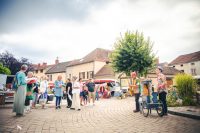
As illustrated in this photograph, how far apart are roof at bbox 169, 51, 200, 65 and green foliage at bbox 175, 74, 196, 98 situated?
4497 centimetres

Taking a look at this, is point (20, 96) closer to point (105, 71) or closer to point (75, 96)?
point (75, 96)

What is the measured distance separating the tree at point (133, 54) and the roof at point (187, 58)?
33.4m

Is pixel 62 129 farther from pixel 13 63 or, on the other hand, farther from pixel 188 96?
pixel 13 63

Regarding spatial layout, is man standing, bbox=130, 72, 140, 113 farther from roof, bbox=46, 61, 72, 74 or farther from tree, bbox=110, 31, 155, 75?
roof, bbox=46, 61, 72, 74

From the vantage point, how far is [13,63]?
32.1 m

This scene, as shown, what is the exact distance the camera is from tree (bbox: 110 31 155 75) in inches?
944

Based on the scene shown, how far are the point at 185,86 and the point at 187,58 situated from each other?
49312 millimetres

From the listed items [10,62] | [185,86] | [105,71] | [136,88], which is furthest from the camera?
[105,71]

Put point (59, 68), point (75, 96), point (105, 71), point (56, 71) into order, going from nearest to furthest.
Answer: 1. point (75, 96)
2. point (105, 71)
3. point (56, 71)
4. point (59, 68)

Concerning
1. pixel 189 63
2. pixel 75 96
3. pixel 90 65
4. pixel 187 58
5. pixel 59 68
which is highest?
pixel 187 58

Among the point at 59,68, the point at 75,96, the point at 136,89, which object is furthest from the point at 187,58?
the point at 75,96

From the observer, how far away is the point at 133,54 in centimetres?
2395

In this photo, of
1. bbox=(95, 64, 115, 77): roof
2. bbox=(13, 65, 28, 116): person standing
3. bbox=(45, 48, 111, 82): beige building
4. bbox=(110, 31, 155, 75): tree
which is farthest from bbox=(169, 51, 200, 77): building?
bbox=(13, 65, 28, 116): person standing

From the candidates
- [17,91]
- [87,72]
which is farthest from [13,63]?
[17,91]
